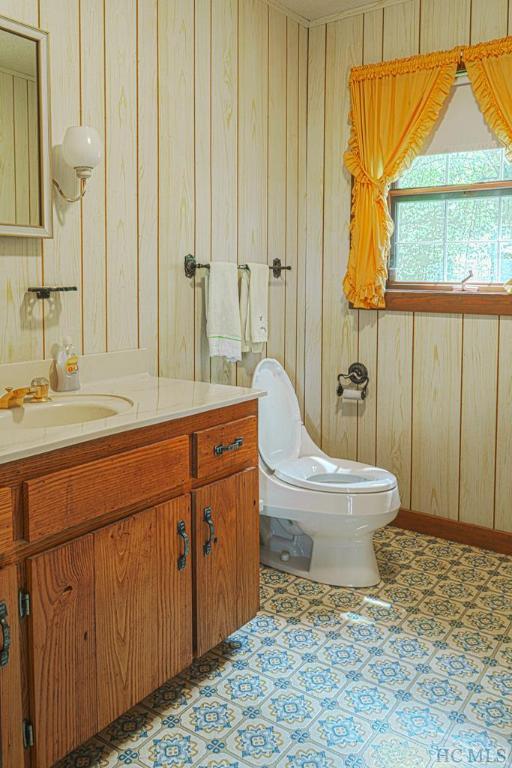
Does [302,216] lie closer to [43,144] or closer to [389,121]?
[389,121]

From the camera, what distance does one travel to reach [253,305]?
2846 mm

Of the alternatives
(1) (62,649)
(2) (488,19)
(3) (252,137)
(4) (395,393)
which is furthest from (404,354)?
(1) (62,649)

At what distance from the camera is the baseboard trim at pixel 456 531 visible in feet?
9.73

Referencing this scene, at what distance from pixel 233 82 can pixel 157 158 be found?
→ 58 cm

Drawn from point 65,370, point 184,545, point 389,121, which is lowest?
point 184,545

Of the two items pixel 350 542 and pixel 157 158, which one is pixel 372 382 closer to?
pixel 350 542

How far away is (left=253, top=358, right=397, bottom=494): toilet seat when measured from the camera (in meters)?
2.69

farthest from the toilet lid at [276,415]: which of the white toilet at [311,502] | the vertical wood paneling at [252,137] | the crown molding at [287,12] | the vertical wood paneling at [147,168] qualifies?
the crown molding at [287,12]

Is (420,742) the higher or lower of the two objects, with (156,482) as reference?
lower

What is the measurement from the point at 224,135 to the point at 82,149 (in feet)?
2.90

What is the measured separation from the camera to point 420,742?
1771 millimetres

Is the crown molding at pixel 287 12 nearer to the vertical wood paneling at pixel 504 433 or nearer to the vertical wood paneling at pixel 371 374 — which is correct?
the vertical wood paneling at pixel 371 374

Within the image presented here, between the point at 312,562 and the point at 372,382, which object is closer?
the point at 312,562

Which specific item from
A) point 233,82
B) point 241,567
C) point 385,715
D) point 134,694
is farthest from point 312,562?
point 233,82
